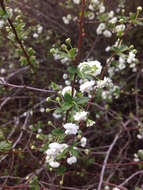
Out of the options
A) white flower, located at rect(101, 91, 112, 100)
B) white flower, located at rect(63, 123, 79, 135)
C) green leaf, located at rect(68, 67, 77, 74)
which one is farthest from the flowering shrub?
green leaf, located at rect(68, 67, 77, 74)

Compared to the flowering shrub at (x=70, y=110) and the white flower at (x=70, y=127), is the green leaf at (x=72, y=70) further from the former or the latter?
the white flower at (x=70, y=127)

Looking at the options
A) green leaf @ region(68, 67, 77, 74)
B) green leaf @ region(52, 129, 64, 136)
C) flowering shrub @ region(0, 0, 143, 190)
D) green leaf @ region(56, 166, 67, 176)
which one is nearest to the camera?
green leaf @ region(68, 67, 77, 74)

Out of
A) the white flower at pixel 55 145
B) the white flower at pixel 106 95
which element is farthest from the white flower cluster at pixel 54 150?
the white flower at pixel 106 95

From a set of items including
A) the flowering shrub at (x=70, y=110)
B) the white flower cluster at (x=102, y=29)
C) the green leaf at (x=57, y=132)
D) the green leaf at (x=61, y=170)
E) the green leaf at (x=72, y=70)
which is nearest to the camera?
the green leaf at (x=72, y=70)

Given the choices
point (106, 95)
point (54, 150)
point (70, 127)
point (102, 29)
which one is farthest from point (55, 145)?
point (102, 29)

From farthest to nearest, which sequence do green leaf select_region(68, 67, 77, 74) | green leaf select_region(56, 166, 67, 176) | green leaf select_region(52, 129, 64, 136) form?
green leaf select_region(56, 166, 67, 176) → green leaf select_region(52, 129, 64, 136) → green leaf select_region(68, 67, 77, 74)

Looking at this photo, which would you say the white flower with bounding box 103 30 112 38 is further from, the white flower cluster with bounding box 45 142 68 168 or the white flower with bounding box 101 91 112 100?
the white flower cluster with bounding box 45 142 68 168

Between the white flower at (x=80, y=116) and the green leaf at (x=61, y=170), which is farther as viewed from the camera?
the green leaf at (x=61, y=170)

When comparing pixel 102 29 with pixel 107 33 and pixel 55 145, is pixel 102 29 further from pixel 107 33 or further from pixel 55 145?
pixel 55 145

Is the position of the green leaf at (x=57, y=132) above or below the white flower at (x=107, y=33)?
below

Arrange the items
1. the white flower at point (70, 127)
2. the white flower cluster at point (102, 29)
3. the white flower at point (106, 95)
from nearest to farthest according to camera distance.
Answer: the white flower at point (70, 127)
the white flower cluster at point (102, 29)
the white flower at point (106, 95)
